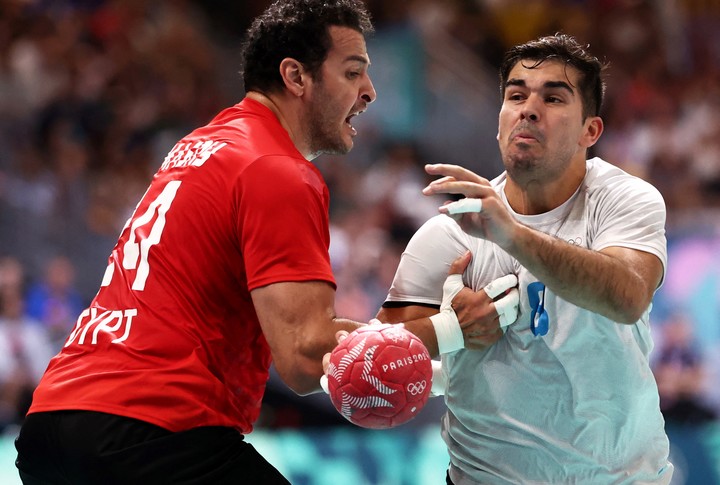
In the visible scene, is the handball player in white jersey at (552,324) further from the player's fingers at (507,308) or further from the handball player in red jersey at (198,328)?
the handball player in red jersey at (198,328)

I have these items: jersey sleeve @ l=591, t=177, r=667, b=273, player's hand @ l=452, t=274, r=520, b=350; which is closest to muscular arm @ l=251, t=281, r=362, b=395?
player's hand @ l=452, t=274, r=520, b=350

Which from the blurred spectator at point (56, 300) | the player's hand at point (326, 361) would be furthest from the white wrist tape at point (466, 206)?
the blurred spectator at point (56, 300)

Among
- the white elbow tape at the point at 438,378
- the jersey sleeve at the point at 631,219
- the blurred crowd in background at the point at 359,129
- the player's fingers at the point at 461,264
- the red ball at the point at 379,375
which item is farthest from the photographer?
the blurred crowd in background at the point at 359,129

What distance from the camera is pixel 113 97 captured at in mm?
10227

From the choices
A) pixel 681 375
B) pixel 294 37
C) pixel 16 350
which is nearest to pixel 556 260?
pixel 294 37

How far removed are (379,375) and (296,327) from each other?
0.34 metres

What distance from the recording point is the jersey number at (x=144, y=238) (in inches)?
135

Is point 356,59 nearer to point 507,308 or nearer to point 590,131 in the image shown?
point 590,131

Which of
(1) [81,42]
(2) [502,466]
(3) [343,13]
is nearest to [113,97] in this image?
(1) [81,42]

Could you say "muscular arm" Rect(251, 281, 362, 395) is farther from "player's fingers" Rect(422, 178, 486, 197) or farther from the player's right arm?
the player's right arm

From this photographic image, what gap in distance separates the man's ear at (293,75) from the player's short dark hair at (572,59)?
99cm

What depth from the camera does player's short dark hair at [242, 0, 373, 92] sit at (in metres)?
4.02

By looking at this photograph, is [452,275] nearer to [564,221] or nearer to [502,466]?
[564,221]

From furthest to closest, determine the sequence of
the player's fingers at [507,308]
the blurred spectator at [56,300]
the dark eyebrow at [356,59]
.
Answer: the blurred spectator at [56,300]
the dark eyebrow at [356,59]
the player's fingers at [507,308]
